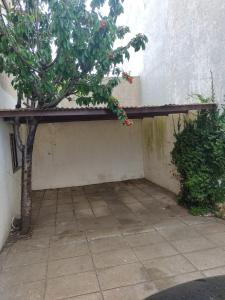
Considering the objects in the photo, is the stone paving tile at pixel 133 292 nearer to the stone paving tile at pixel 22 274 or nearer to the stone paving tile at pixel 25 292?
the stone paving tile at pixel 25 292

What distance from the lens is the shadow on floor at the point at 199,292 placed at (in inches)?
88.0

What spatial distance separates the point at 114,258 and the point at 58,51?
12.4 feet

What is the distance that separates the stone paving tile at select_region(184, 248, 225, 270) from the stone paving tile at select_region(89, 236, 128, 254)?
1204mm

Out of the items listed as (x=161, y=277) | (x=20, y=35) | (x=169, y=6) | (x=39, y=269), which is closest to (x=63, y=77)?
(x=20, y=35)

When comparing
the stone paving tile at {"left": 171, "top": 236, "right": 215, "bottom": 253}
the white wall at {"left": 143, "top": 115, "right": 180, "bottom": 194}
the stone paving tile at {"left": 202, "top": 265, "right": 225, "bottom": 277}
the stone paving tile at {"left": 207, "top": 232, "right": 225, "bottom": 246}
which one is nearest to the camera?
the stone paving tile at {"left": 202, "top": 265, "right": 225, "bottom": 277}

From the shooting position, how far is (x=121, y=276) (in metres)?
3.64

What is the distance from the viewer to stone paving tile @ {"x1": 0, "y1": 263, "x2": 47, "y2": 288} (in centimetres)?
370

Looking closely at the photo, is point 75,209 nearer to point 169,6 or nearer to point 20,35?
point 20,35

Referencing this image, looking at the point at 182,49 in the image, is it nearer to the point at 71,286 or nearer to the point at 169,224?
the point at 169,224

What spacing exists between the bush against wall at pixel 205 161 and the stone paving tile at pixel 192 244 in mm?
1457

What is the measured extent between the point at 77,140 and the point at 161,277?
302 inches

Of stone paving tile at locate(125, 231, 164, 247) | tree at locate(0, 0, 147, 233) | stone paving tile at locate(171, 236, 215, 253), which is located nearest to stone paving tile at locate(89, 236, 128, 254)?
stone paving tile at locate(125, 231, 164, 247)

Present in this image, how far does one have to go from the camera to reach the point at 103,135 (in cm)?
1080

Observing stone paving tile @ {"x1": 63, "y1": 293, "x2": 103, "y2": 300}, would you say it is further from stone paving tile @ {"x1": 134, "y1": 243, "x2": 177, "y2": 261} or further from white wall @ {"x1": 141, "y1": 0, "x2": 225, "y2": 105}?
white wall @ {"x1": 141, "y1": 0, "x2": 225, "y2": 105}
